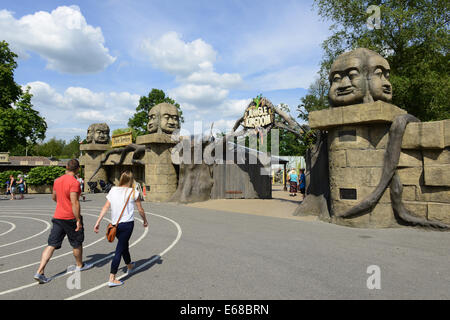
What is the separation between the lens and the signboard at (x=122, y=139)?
20978 mm

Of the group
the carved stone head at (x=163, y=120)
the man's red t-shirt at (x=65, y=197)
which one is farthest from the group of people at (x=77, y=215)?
the carved stone head at (x=163, y=120)

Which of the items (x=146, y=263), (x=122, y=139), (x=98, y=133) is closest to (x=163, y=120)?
(x=122, y=139)

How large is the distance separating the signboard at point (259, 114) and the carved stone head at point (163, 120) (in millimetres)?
4356

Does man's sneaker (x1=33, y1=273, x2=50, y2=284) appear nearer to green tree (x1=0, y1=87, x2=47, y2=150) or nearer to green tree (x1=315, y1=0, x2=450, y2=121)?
green tree (x1=315, y1=0, x2=450, y2=121)

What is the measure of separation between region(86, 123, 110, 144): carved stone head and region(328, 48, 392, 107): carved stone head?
2083cm

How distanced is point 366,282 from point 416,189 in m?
5.21

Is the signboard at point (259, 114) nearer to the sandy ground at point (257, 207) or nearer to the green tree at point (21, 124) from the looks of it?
the sandy ground at point (257, 207)

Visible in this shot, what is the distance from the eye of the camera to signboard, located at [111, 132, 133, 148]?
68.8 feet

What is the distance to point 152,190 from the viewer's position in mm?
17078

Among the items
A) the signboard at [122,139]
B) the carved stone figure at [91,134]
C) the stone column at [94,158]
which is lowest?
the stone column at [94,158]

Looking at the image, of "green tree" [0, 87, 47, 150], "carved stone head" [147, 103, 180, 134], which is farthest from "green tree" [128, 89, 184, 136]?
"carved stone head" [147, 103, 180, 134]

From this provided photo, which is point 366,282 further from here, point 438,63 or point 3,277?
point 438,63
